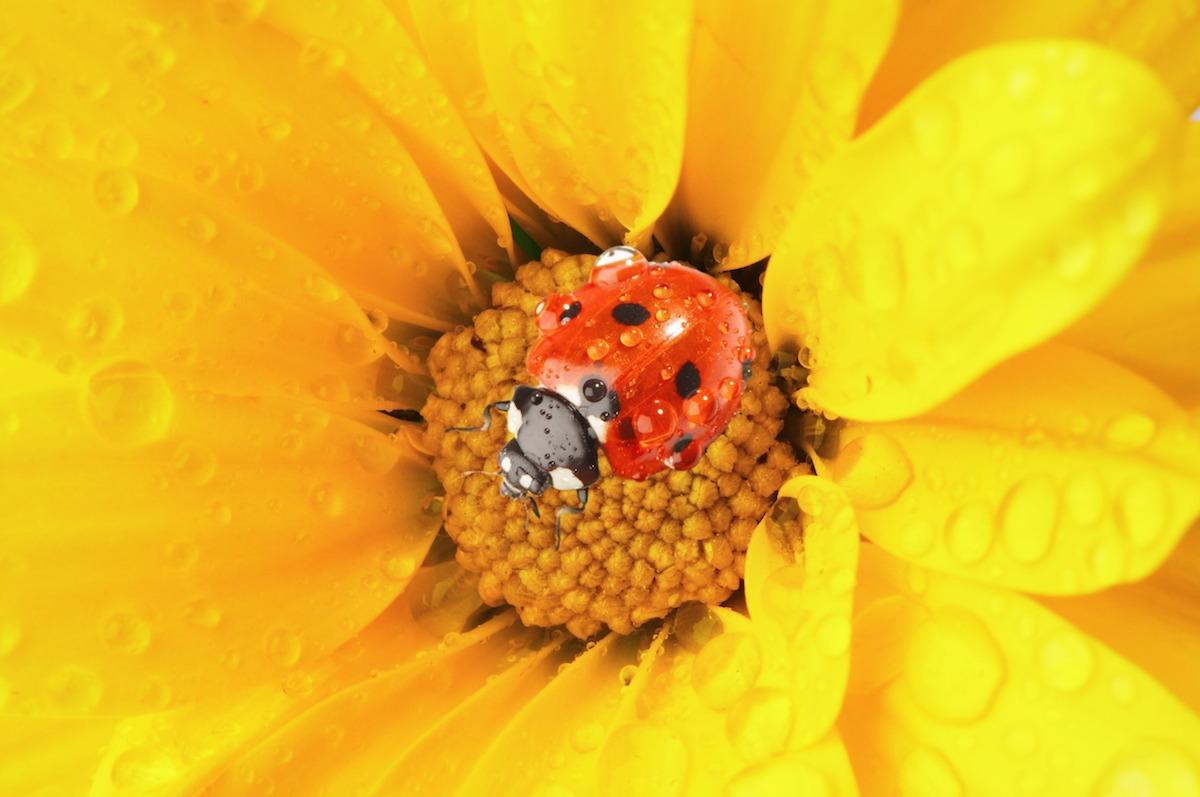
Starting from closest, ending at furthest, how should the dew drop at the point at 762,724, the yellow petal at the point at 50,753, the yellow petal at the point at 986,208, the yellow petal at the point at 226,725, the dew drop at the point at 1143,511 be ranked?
the yellow petal at the point at 986,208 → the dew drop at the point at 1143,511 → the dew drop at the point at 762,724 → the yellow petal at the point at 226,725 → the yellow petal at the point at 50,753

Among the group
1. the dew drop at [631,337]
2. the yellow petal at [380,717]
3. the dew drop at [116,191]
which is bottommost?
the yellow petal at [380,717]

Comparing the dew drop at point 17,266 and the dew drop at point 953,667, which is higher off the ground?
the dew drop at point 17,266

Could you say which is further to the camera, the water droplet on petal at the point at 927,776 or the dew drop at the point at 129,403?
the dew drop at the point at 129,403

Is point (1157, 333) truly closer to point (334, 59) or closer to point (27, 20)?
point (334, 59)

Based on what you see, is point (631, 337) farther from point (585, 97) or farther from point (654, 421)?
point (585, 97)

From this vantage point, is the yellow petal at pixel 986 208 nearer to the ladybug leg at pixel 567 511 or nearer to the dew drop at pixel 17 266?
the ladybug leg at pixel 567 511

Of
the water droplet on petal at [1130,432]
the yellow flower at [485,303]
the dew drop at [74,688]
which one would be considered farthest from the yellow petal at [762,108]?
the dew drop at [74,688]

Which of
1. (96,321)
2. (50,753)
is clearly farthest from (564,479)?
(50,753)
